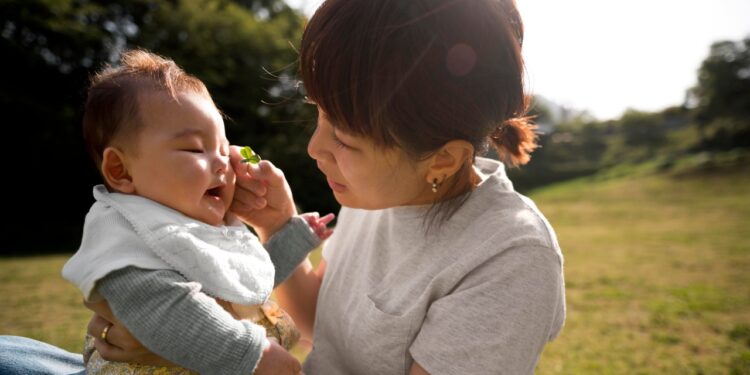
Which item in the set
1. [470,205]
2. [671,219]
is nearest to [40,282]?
[470,205]

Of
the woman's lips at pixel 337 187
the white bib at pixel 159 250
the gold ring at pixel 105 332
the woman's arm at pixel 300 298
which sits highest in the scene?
the woman's lips at pixel 337 187

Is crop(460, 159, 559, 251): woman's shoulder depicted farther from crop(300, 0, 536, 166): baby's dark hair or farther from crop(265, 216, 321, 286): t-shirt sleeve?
crop(265, 216, 321, 286): t-shirt sleeve

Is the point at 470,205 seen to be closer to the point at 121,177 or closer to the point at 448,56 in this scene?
the point at 448,56

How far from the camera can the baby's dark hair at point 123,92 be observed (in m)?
1.37

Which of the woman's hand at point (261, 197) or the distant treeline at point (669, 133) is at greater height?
the woman's hand at point (261, 197)

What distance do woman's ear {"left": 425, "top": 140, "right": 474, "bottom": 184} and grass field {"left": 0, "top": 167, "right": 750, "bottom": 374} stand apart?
3.00 metres

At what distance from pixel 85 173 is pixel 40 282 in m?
8.19

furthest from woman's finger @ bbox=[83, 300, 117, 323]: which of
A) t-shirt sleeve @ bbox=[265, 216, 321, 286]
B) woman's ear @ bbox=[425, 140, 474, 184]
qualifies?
woman's ear @ bbox=[425, 140, 474, 184]

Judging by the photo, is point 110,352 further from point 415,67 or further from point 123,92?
point 415,67

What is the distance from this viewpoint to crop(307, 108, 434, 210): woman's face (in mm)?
1359

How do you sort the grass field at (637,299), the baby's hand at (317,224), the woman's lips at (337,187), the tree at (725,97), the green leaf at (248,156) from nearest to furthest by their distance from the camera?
1. the woman's lips at (337,187)
2. the green leaf at (248,156)
3. the baby's hand at (317,224)
4. the grass field at (637,299)
5. the tree at (725,97)

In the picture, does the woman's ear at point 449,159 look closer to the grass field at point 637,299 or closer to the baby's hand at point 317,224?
the baby's hand at point 317,224

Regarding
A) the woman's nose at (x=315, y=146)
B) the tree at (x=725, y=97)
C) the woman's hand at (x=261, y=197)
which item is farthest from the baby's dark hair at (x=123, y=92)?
the tree at (x=725, y=97)

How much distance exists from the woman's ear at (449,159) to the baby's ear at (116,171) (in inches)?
33.1
